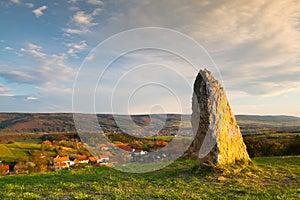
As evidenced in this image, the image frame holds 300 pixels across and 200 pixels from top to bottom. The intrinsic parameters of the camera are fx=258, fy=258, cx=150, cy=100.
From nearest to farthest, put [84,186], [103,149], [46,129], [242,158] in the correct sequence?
1. [84,186]
2. [242,158]
3. [103,149]
4. [46,129]

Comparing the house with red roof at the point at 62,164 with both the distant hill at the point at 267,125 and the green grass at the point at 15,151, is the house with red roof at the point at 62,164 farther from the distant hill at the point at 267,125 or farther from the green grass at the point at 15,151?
the distant hill at the point at 267,125

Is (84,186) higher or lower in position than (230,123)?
lower

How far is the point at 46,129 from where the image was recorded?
272ft

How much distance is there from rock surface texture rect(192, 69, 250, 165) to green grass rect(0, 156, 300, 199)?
76 centimetres

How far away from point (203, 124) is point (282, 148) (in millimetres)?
11301

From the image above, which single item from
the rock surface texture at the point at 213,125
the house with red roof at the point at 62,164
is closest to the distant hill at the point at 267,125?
the house with red roof at the point at 62,164

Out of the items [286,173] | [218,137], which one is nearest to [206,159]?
[218,137]

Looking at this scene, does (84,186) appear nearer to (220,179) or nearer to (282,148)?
(220,179)

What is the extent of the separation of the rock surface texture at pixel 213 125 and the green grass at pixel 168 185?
76cm

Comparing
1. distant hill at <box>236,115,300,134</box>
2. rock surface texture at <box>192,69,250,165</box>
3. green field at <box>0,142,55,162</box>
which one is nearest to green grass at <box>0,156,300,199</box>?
rock surface texture at <box>192,69,250,165</box>

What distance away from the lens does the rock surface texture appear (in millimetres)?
12195

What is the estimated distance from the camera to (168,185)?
1030cm

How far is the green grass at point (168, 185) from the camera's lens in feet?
28.2

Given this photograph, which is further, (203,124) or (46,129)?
(46,129)
